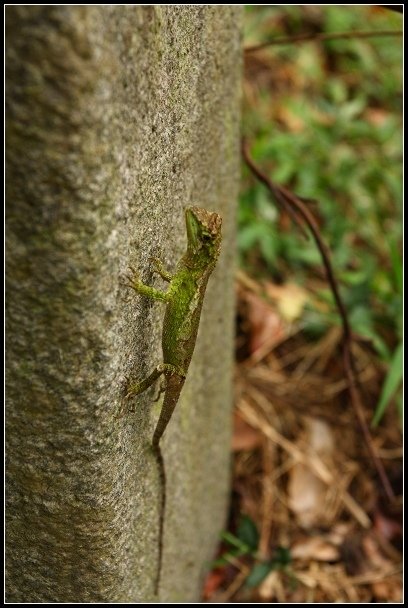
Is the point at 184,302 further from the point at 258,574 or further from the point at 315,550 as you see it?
the point at 315,550

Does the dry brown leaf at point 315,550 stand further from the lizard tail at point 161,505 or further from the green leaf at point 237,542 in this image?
the lizard tail at point 161,505

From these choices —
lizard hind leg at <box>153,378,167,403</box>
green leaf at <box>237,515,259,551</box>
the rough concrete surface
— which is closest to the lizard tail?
the rough concrete surface

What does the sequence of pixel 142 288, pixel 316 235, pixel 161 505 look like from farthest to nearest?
pixel 316 235, pixel 161 505, pixel 142 288

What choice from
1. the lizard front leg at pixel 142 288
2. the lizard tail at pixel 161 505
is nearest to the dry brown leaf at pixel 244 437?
the lizard tail at pixel 161 505

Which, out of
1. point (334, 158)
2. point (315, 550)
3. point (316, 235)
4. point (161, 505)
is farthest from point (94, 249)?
point (334, 158)

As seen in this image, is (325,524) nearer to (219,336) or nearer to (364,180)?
(219,336)

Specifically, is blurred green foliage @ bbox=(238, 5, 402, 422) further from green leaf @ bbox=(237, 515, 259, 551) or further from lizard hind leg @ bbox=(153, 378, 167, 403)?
lizard hind leg @ bbox=(153, 378, 167, 403)
